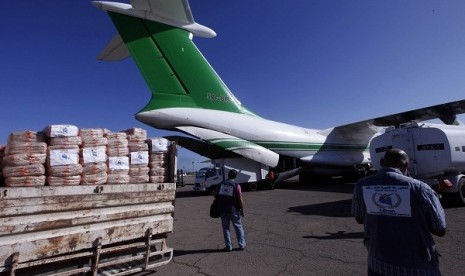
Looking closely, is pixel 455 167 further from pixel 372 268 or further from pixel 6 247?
pixel 6 247

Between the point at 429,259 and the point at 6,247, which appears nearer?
the point at 429,259

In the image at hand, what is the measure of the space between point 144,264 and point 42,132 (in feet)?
7.62

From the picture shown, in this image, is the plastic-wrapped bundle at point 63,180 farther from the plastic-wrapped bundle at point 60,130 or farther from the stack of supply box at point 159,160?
the stack of supply box at point 159,160

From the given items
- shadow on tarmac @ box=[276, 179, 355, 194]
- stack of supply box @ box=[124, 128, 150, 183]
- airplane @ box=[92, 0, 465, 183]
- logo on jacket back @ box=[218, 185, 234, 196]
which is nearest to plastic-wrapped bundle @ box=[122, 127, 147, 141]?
stack of supply box @ box=[124, 128, 150, 183]

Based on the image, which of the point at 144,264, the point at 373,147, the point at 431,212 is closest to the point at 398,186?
the point at 431,212

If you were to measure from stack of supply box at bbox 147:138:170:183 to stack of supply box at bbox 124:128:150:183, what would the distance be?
109 mm

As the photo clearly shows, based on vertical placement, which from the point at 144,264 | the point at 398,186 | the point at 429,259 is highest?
the point at 398,186

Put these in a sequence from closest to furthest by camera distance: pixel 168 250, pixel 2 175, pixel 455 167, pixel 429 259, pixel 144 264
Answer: pixel 429 259, pixel 2 175, pixel 144 264, pixel 168 250, pixel 455 167

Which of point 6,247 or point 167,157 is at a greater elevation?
point 167,157

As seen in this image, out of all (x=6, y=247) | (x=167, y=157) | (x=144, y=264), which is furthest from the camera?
(x=167, y=157)

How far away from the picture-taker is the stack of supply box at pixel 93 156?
4727mm

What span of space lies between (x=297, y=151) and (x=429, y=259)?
1740 cm

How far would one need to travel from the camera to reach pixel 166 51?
14.6 metres

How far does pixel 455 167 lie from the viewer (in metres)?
10.4
